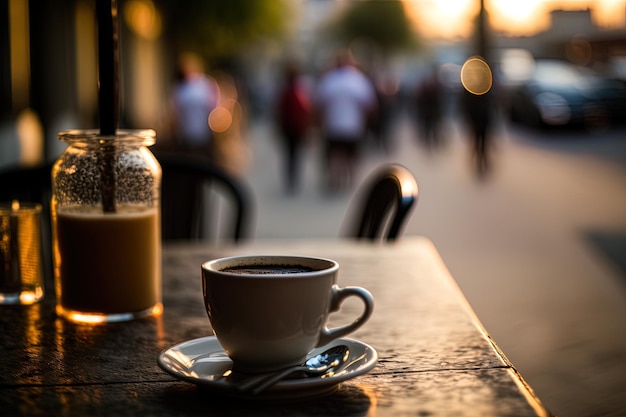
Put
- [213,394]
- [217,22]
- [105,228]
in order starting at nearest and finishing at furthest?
[213,394] → [105,228] → [217,22]

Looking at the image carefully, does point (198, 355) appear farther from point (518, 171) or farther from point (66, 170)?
point (518, 171)

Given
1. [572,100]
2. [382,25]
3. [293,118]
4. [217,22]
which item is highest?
[382,25]

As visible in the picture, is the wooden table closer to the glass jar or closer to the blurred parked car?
the glass jar

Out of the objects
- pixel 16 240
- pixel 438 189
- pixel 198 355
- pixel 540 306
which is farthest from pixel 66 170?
pixel 438 189

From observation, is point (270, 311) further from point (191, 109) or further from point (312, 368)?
point (191, 109)

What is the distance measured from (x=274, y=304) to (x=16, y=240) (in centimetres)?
78

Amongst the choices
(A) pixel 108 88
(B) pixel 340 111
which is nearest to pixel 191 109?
(B) pixel 340 111

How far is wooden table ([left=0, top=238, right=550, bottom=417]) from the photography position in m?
1.23

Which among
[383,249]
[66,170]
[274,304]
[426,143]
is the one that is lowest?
[426,143]

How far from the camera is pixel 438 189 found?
40.9 ft

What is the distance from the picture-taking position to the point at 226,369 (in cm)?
135

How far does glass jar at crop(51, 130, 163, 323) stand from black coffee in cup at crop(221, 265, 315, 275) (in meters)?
0.39

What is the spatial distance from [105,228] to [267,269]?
428 millimetres

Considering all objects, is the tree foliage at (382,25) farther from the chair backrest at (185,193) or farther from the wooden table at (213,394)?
the wooden table at (213,394)
